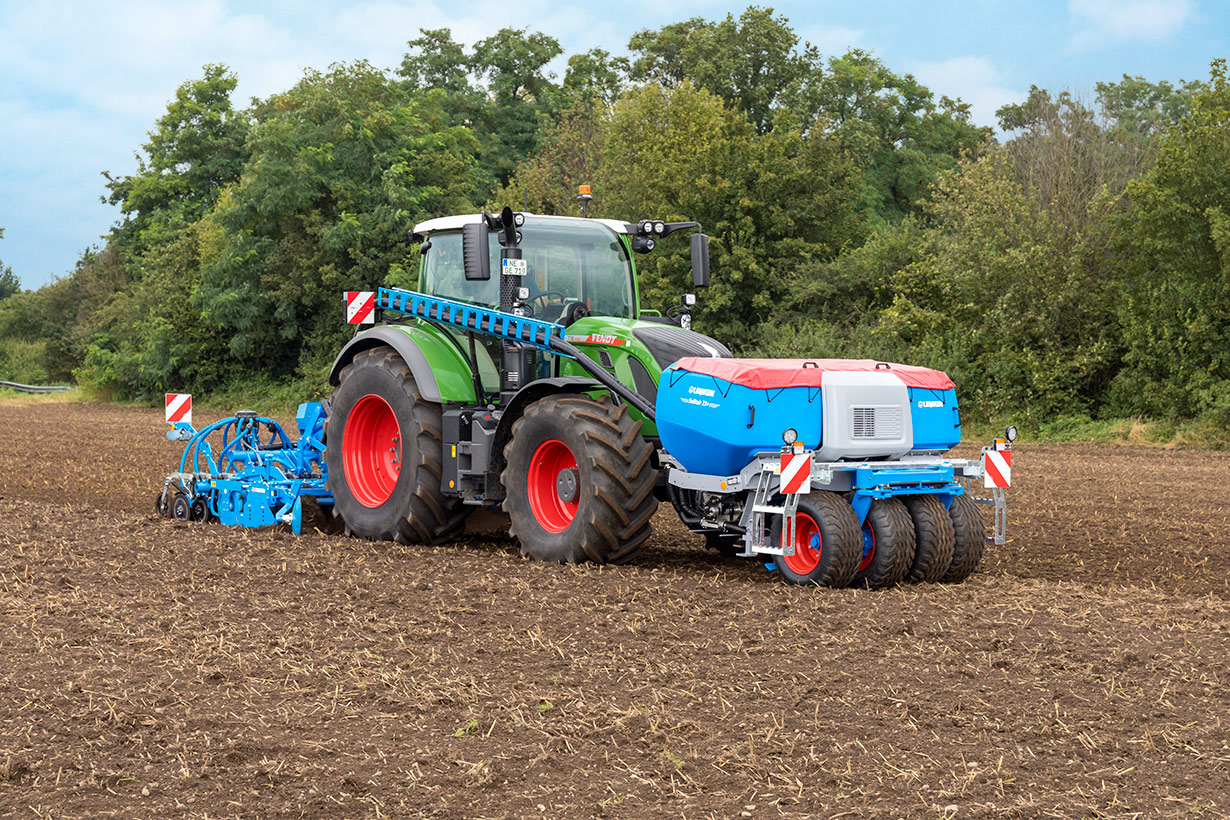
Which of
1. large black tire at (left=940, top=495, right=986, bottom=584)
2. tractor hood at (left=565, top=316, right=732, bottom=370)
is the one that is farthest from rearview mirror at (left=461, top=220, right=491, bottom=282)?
large black tire at (left=940, top=495, right=986, bottom=584)

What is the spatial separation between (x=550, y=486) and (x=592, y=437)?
877mm

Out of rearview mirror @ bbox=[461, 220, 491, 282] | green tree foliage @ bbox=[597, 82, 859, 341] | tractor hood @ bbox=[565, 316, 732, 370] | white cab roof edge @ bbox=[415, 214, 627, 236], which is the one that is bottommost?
tractor hood @ bbox=[565, 316, 732, 370]

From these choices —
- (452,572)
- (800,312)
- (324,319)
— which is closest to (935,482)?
(452,572)

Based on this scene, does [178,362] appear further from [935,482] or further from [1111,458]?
[935,482]

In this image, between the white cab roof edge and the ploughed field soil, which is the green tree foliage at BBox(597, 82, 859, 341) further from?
the ploughed field soil

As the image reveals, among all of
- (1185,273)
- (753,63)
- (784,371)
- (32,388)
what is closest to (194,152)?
(32,388)

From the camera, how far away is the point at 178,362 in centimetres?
3862

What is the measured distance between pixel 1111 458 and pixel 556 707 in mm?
15980

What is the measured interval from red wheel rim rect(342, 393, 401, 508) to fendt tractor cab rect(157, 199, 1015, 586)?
2 cm

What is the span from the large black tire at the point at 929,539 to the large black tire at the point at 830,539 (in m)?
0.51

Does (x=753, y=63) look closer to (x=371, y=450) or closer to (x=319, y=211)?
(x=319, y=211)

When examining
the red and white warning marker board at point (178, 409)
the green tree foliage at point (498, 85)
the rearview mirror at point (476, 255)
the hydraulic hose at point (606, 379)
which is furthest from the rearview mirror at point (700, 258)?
the green tree foliage at point (498, 85)

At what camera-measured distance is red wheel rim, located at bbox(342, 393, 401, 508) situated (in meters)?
10.6

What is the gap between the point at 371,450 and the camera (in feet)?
35.5
